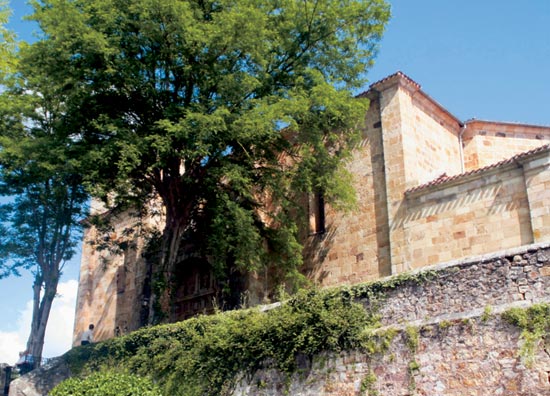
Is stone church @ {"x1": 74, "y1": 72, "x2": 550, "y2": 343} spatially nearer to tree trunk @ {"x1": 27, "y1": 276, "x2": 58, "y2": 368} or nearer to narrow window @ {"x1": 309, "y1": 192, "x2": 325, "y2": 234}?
narrow window @ {"x1": 309, "y1": 192, "x2": 325, "y2": 234}

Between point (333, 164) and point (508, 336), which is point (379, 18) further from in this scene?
point (508, 336)

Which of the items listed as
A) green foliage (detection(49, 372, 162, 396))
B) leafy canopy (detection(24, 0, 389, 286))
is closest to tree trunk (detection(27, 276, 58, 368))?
leafy canopy (detection(24, 0, 389, 286))

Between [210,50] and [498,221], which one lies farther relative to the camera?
[210,50]

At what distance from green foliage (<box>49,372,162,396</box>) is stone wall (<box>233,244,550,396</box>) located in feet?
13.5

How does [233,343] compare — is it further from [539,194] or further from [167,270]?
[539,194]

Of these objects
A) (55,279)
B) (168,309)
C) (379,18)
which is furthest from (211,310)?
(379,18)

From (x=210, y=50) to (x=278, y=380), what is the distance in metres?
10.9

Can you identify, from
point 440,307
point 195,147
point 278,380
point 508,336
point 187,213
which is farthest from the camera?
point 187,213

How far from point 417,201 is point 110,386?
10635mm

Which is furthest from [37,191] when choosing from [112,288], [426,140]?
[426,140]

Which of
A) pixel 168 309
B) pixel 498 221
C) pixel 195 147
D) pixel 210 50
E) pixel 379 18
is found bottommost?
pixel 168 309

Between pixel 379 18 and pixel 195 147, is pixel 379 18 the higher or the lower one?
the higher one

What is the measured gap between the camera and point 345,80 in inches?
893

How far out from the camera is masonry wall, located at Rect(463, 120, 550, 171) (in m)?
25.4
